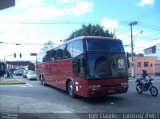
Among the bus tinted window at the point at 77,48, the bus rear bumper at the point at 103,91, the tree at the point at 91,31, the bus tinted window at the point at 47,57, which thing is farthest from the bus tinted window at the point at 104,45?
the tree at the point at 91,31

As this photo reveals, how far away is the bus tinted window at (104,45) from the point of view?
572 inches

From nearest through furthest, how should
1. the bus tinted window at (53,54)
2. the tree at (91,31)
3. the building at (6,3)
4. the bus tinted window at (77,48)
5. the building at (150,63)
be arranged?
the building at (6,3), the bus tinted window at (77,48), the bus tinted window at (53,54), the tree at (91,31), the building at (150,63)

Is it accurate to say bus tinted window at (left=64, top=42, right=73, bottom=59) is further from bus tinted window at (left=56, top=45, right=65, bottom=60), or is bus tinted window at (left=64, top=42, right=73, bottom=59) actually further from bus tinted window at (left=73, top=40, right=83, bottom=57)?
bus tinted window at (left=56, top=45, right=65, bottom=60)

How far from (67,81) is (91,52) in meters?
3.75

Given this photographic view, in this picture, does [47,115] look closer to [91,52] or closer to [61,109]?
[61,109]

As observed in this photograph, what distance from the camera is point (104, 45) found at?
1486cm

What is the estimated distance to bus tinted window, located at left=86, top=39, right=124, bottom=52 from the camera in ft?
47.7

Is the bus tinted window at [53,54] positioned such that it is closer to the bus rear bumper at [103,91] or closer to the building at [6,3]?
the bus rear bumper at [103,91]

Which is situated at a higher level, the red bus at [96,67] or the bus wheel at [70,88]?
the red bus at [96,67]

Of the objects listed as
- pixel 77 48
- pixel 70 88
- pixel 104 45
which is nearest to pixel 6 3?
pixel 77 48

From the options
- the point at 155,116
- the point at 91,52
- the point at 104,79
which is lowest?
the point at 155,116

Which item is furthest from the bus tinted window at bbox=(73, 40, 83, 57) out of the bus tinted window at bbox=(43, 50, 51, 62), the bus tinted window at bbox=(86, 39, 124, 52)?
the bus tinted window at bbox=(43, 50, 51, 62)

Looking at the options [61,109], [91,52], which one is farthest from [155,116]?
[91,52]

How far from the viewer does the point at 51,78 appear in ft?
71.5
